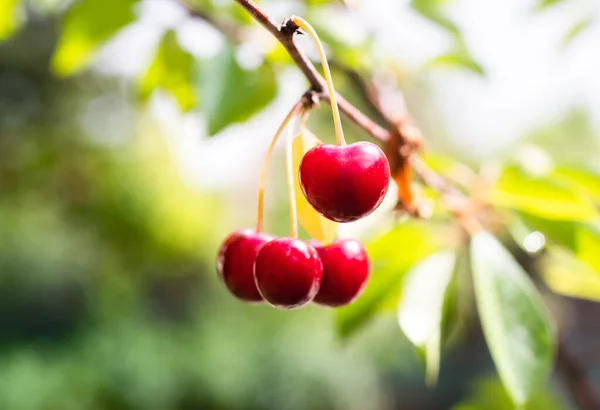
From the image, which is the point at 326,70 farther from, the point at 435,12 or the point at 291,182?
the point at 435,12

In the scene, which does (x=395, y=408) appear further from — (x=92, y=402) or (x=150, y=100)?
(x=150, y=100)

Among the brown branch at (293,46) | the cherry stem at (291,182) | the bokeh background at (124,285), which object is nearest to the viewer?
the brown branch at (293,46)

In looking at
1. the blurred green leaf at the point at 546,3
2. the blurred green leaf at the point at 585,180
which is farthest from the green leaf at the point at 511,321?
the blurred green leaf at the point at 546,3

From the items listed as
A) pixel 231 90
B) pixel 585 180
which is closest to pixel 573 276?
pixel 585 180

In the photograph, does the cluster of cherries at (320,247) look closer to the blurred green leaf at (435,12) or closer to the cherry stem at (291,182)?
the cherry stem at (291,182)

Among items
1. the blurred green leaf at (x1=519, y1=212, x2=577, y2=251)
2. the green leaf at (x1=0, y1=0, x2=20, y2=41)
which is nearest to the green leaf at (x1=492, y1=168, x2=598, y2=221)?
the blurred green leaf at (x1=519, y1=212, x2=577, y2=251)

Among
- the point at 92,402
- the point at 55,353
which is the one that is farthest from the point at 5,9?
the point at 55,353

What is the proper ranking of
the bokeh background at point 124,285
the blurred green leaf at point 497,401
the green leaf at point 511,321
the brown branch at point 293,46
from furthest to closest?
the bokeh background at point 124,285 → the blurred green leaf at point 497,401 → the green leaf at point 511,321 → the brown branch at point 293,46
